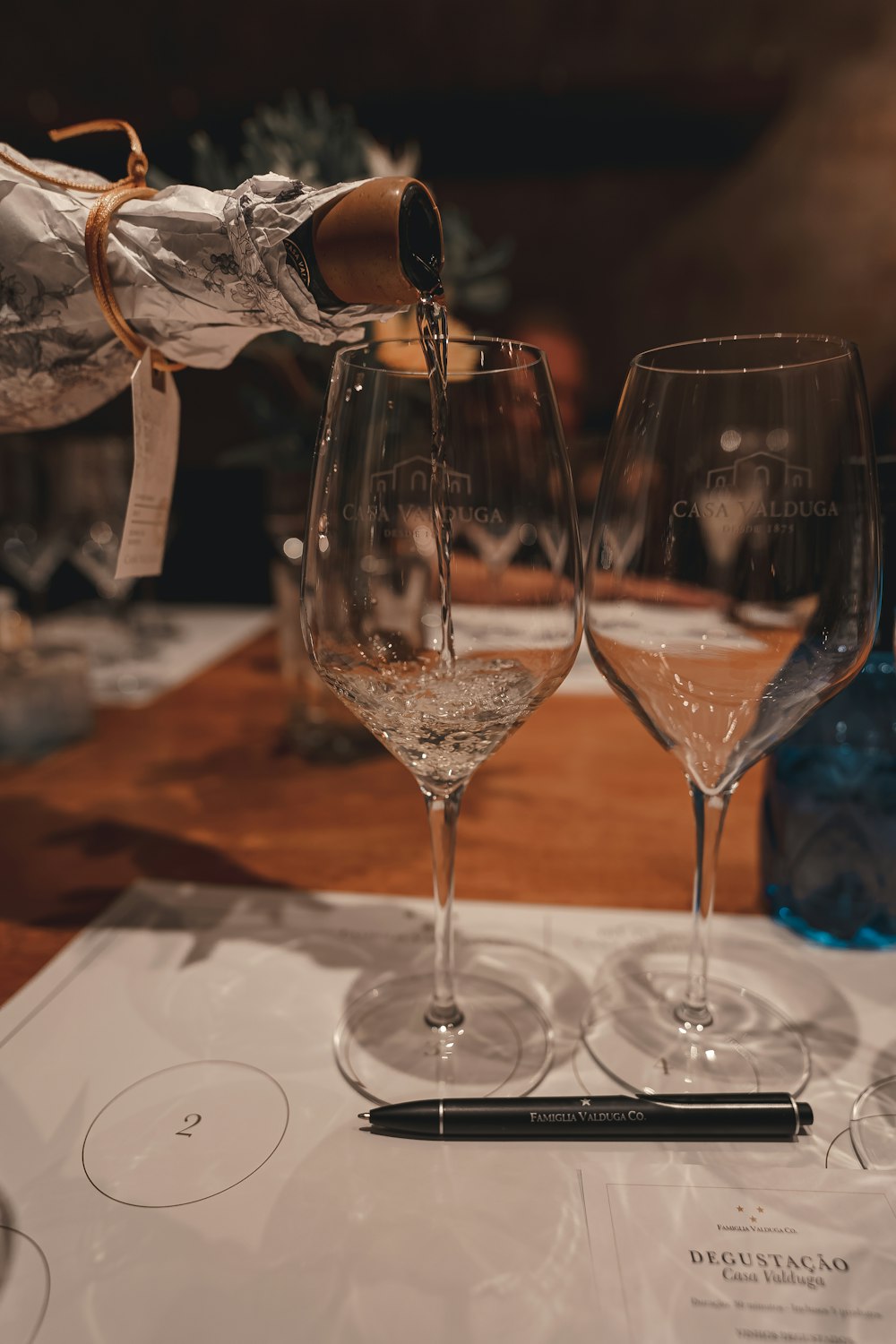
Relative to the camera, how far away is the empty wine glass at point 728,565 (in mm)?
358

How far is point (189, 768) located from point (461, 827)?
0.90 ft

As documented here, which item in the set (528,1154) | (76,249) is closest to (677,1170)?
(528,1154)

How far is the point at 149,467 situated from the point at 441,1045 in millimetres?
340

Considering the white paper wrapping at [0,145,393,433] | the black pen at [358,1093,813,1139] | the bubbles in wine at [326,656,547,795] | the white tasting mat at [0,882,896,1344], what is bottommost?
the white tasting mat at [0,882,896,1344]

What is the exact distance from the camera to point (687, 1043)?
1.42ft

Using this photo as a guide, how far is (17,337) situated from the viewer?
435 mm

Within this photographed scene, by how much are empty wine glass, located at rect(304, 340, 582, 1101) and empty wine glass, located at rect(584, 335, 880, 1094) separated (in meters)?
0.03

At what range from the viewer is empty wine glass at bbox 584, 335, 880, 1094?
0.36 metres

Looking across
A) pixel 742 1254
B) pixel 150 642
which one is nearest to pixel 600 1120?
pixel 742 1254

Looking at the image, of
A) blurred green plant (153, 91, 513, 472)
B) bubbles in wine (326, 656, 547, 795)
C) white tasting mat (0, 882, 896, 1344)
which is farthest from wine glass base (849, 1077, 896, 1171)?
blurred green plant (153, 91, 513, 472)

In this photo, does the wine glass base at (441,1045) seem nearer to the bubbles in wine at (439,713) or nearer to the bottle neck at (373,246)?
the bubbles in wine at (439,713)

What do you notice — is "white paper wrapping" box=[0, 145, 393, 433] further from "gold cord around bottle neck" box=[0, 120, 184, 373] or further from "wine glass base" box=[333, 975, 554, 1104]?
"wine glass base" box=[333, 975, 554, 1104]

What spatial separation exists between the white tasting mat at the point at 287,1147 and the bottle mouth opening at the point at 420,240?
0.36 metres

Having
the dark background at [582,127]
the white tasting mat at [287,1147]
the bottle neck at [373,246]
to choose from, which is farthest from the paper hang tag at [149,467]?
the dark background at [582,127]
